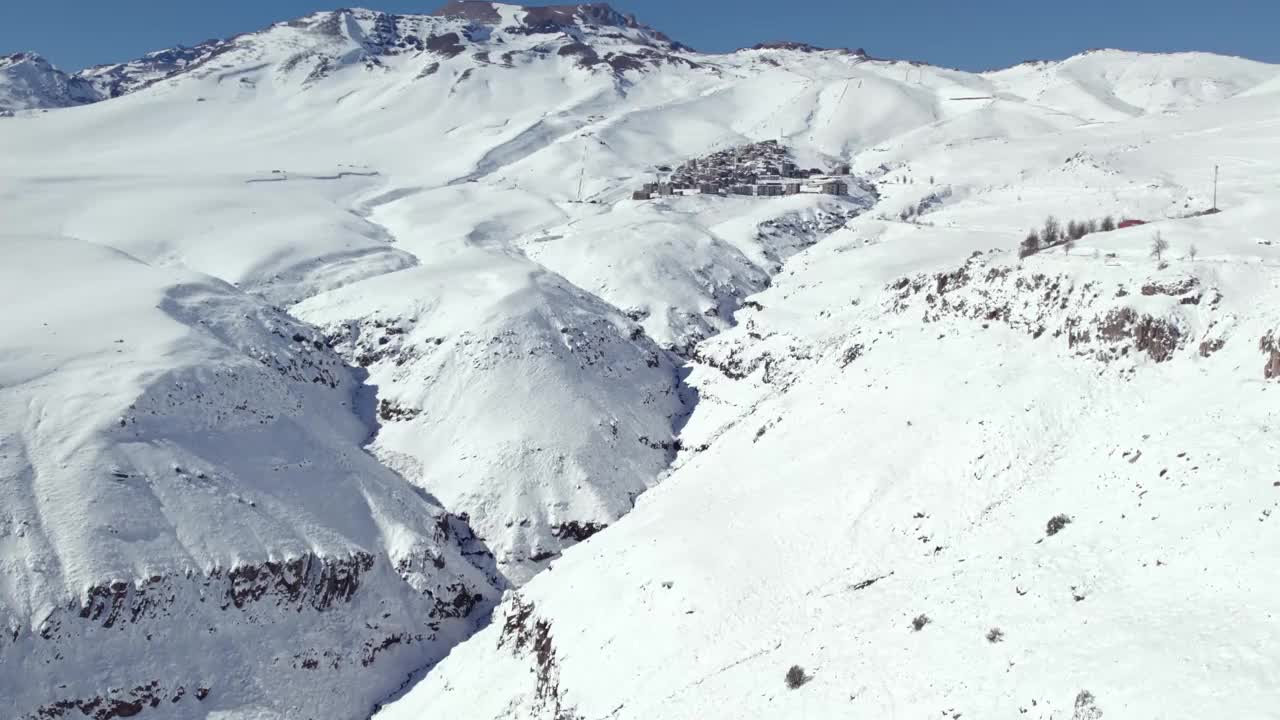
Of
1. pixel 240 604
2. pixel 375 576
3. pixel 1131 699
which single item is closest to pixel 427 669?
pixel 375 576

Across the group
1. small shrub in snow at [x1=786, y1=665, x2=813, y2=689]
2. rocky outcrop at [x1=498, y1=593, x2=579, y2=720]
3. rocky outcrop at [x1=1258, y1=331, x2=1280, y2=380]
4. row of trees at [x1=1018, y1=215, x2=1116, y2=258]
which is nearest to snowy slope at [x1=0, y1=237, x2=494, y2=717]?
rocky outcrop at [x1=498, y1=593, x2=579, y2=720]

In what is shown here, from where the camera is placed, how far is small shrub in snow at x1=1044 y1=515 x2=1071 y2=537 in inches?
1129

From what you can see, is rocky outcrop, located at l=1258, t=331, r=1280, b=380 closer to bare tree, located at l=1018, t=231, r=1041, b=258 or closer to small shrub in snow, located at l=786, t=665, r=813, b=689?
small shrub in snow, located at l=786, t=665, r=813, b=689

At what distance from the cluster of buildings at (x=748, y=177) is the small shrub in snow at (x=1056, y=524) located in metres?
114

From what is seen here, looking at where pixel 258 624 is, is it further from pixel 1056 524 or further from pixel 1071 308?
pixel 1071 308

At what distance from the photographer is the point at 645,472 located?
6912cm

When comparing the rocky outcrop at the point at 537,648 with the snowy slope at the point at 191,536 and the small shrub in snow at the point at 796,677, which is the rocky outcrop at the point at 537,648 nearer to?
the snowy slope at the point at 191,536

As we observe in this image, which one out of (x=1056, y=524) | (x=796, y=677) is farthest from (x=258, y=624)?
(x=1056, y=524)

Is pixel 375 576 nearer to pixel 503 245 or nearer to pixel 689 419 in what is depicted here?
pixel 689 419

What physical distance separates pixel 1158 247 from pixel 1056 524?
1175 inches

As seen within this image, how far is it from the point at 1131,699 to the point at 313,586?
45476 millimetres

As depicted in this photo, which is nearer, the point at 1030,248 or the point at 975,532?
the point at 975,532

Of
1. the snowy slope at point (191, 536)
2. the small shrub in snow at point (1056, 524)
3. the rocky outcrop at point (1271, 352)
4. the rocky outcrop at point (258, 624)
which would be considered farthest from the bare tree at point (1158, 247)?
the rocky outcrop at point (258, 624)

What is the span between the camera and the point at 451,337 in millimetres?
77375
